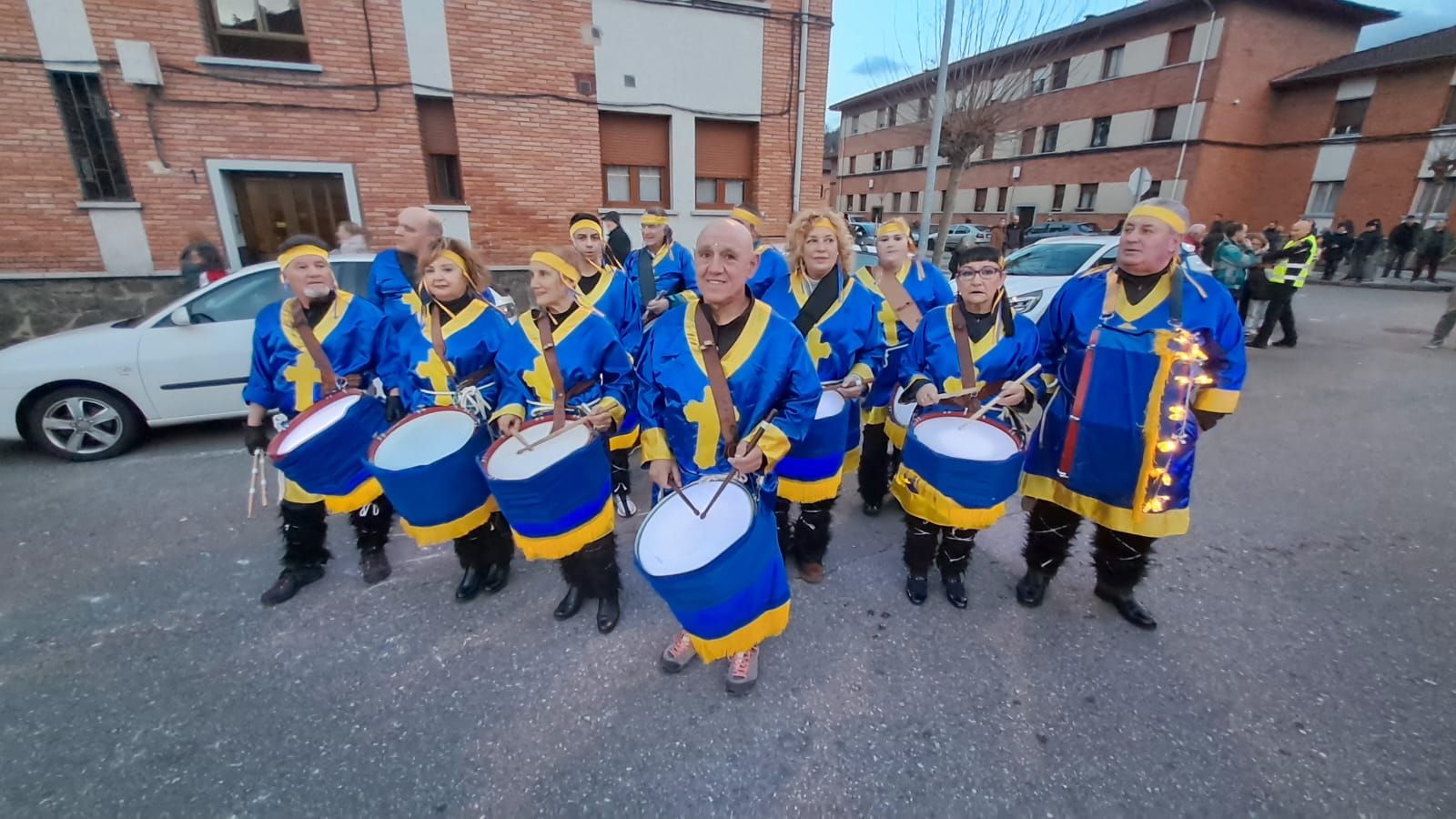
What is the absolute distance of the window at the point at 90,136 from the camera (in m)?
7.45

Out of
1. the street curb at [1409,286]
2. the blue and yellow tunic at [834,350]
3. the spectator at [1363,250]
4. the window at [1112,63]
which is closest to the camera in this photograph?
the blue and yellow tunic at [834,350]

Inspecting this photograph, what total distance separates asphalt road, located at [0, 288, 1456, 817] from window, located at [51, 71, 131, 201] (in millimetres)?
6229

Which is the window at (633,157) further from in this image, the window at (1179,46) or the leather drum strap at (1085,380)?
the window at (1179,46)

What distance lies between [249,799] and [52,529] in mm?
3232

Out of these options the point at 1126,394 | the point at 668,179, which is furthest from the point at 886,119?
the point at 1126,394

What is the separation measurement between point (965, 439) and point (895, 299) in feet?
4.56

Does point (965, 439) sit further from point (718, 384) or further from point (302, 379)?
point (302, 379)

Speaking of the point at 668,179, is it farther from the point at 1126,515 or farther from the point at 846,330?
the point at 1126,515

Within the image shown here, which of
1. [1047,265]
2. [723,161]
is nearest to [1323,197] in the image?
[1047,265]

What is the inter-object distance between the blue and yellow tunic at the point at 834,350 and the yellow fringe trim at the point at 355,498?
2.08 meters

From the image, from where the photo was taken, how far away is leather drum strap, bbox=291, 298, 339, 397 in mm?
2934

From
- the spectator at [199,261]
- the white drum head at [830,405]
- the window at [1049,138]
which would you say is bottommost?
the white drum head at [830,405]

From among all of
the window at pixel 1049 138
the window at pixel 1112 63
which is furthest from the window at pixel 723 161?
the window at pixel 1049 138

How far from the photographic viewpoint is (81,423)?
15.9ft
